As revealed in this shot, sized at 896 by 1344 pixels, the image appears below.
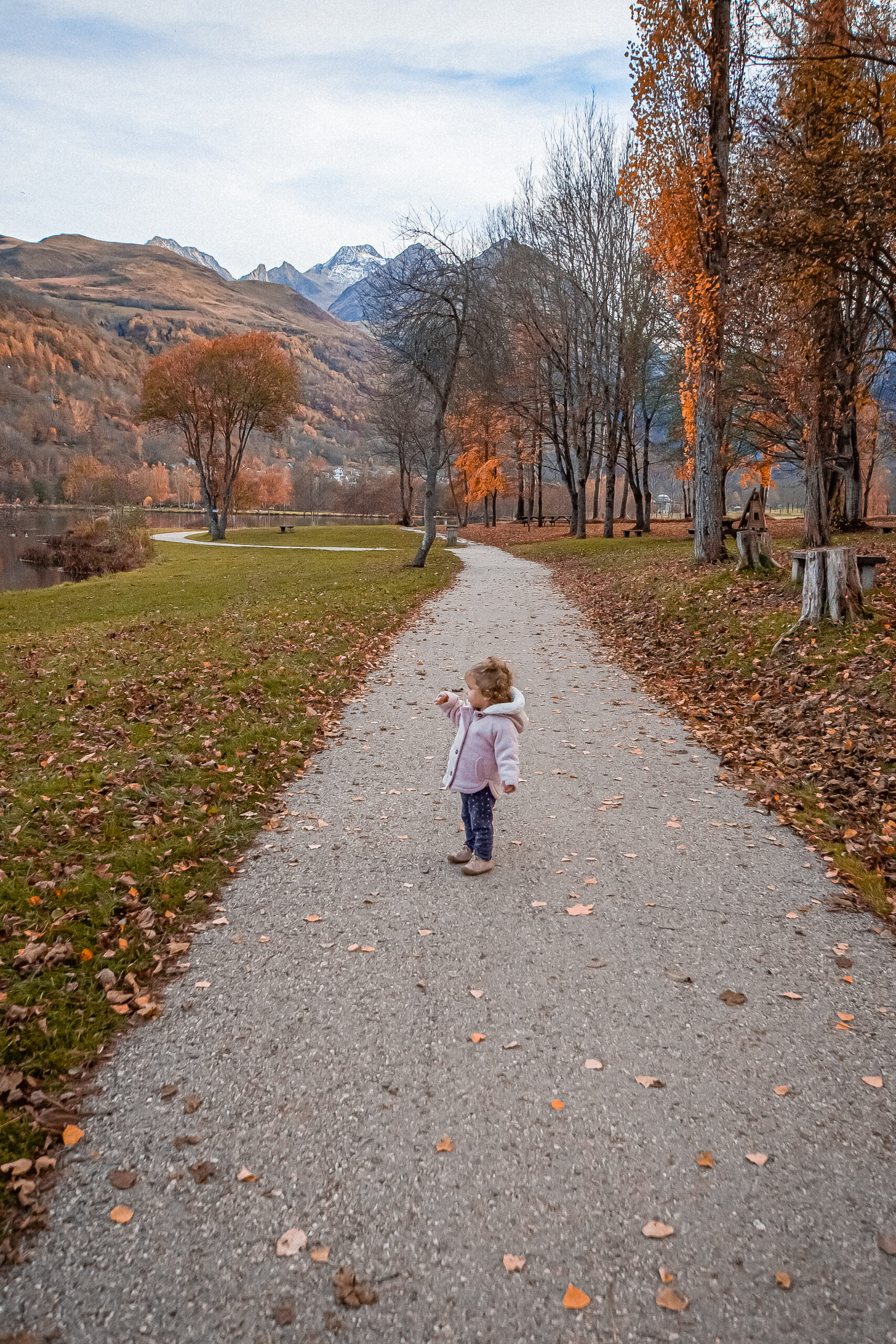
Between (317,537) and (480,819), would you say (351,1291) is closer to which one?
(480,819)

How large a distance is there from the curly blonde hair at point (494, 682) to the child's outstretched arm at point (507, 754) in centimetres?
14

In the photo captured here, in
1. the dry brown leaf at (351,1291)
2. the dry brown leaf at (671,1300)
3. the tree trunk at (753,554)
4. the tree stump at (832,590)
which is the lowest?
the dry brown leaf at (671,1300)

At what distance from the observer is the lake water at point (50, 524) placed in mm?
32094

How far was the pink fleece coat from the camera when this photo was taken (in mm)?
4625

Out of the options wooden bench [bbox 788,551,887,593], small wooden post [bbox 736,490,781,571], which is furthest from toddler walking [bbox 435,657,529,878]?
small wooden post [bbox 736,490,781,571]

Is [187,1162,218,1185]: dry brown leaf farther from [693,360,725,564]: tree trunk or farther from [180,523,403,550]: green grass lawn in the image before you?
[180,523,403,550]: green grass lawn

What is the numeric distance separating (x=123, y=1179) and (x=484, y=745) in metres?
2.84

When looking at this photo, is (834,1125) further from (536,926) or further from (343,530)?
(343,530)

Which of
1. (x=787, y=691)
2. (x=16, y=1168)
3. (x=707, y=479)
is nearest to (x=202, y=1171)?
(x=16, y=1168)

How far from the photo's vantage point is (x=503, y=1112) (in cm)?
287

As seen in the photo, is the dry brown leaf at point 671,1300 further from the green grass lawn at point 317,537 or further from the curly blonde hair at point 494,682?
the green grass lawn at point 317,537

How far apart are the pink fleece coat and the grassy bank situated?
1696mm

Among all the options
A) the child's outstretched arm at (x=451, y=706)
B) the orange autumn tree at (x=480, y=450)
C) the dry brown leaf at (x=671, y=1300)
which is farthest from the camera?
the orange autumn tree at (x=480, y=450)

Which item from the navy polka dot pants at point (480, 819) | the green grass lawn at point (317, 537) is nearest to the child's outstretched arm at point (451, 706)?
the navy polka dot pants at point (480, 819)
